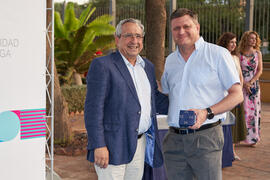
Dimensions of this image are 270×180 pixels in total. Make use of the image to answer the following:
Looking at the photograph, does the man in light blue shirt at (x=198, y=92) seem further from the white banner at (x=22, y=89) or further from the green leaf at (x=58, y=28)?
the green leaf at (x=58, y=28)

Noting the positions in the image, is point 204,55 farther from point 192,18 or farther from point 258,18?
point 258,18

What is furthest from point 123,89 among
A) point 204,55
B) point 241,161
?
point 241,161

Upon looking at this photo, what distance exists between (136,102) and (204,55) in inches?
25.5

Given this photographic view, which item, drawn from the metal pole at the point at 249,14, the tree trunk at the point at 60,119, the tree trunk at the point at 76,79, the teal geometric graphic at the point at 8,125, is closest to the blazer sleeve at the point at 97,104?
the teal geometric graphic at the point at 8,125

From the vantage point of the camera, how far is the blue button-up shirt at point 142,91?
3023mm

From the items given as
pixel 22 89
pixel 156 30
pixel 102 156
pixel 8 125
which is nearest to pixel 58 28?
pixel 156 30

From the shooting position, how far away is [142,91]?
3.04 metres

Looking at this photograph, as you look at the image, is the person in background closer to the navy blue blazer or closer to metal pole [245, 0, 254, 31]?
the navy blue blazer

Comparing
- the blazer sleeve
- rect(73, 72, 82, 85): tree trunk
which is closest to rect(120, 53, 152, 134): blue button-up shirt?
the blazer sleeve

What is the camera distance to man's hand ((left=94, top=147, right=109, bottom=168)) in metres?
2.84

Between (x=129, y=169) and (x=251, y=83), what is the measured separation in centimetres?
469

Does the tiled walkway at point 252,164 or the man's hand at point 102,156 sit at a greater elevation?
the man's hand at point 102,156

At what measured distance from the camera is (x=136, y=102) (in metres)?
2.94

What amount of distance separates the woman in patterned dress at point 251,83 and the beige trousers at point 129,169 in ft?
14.8
